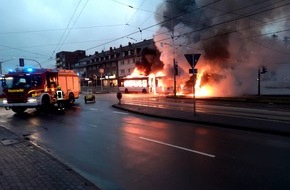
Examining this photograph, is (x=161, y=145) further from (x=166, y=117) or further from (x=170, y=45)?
(x=170, y=45)

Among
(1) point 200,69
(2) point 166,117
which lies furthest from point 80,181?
(1) point 200,69

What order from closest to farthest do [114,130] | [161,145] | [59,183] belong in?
[59,183] → [161,145] → [114,130]

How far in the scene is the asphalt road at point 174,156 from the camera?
6.24 metres

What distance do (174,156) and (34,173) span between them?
3.35 m

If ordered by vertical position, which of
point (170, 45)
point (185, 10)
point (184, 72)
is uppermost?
point (185, 10)

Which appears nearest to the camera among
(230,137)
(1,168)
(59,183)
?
(59,183)

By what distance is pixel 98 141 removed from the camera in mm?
10719

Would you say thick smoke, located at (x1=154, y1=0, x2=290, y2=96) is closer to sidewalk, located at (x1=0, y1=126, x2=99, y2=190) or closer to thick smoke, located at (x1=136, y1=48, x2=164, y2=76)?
thick smoke, located at (x1=136, y1=48, x2=164, y2=76)

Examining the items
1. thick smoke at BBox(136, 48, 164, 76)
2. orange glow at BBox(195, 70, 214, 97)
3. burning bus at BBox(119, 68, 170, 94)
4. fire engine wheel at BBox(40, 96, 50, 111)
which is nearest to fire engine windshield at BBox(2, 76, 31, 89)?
fire engine wheel at BBox(40, 96, 50, 111)

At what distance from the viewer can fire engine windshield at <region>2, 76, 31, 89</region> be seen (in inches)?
885

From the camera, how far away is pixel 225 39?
1538 inches

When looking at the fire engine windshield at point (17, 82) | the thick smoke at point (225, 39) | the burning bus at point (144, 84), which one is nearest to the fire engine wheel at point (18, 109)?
the fire engine windshield at point (17, 82)

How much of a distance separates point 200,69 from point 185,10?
838 centimetres

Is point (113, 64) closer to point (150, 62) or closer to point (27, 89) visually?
point (150, 62)
